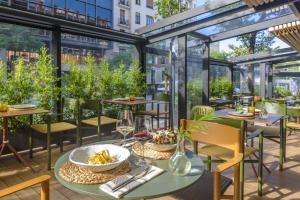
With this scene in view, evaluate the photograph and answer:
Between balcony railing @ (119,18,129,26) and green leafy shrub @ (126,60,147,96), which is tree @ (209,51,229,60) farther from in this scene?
balcony railing @ (119,18,129,26)

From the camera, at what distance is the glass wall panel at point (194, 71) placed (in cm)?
600

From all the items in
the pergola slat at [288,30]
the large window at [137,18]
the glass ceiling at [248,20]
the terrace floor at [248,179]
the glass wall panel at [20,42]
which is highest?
the large window at [137,18]

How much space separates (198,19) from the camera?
5.23m

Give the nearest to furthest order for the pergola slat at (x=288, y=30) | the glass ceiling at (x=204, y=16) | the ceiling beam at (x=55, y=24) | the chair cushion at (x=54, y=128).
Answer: the chair cushion at (x=54, y=128)
the ceiling beam at (x=55, y=24)
the pergola slat at (x=288, y=30)
the glass ceiling at (x=204, y=16)

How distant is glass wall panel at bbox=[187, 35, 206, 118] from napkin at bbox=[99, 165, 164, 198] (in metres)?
4.78

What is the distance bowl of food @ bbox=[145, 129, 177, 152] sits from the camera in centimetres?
154

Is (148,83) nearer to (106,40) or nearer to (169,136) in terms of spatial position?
(106,40)

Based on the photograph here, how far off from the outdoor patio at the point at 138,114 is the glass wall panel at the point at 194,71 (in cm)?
3

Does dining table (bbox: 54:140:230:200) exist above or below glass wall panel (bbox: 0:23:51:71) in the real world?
below

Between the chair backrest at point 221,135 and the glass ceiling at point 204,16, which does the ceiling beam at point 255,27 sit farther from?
the chair backrest at point 221,135

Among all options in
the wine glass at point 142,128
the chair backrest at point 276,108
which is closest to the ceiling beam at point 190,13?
the chair backrest at point 276,108

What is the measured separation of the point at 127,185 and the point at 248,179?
2.44m

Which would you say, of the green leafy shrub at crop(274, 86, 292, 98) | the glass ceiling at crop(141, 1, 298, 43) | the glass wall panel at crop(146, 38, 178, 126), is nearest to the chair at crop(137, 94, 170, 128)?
the glass wall panel at crop(146, 38, 178, 126)

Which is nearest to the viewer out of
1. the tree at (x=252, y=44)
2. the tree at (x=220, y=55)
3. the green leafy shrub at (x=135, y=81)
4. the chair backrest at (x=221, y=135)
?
the chair backrest at (x=221, y=135)
